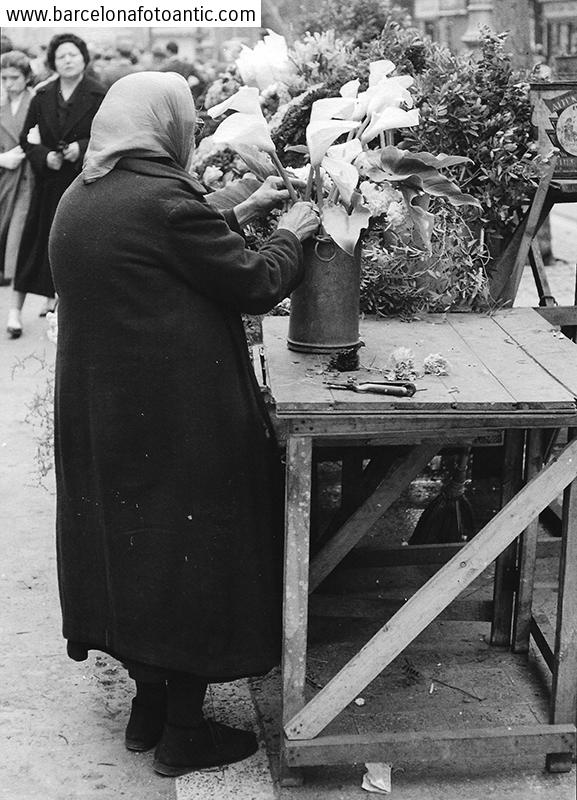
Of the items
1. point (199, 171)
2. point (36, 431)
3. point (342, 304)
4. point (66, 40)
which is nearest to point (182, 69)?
point (66, 40)

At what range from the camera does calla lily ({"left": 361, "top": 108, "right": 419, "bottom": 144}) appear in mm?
2887

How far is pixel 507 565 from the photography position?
11.7 ft

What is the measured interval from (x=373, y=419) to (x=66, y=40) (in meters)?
5.60

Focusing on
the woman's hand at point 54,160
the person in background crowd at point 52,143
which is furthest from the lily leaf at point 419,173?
the woman's hand at point 54,160

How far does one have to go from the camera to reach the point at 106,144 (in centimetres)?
270

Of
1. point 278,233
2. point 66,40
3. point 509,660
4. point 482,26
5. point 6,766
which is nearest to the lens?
point 278,233

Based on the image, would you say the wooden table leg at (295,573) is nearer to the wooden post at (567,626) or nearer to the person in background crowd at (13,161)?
the wooden post at (567,626)

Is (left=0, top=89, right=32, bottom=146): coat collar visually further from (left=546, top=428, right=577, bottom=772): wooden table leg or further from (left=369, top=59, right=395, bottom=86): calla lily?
(left=546, top=428, right=577, bottom=772): wooden table leg

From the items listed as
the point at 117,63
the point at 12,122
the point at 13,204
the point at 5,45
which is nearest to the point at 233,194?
the point at 13,204

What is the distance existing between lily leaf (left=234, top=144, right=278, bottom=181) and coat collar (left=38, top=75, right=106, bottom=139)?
15.4 ft

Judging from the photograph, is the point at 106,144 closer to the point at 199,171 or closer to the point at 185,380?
the point at 185,380

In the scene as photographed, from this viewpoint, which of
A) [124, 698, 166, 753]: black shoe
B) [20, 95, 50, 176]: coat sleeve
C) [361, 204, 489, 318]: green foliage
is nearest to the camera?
[124, 698, 166, 753]: black shoe

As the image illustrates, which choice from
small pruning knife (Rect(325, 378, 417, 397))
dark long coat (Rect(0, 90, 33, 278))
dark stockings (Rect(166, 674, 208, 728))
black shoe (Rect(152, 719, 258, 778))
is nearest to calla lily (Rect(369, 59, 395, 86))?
small pruning knife (Rect(325, 378, 417, 397))

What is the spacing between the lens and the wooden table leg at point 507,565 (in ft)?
11.3
